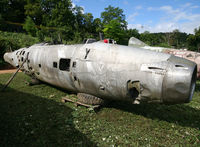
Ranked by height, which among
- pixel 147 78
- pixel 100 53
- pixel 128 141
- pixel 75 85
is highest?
pixel 100 53

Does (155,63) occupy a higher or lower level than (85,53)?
lower

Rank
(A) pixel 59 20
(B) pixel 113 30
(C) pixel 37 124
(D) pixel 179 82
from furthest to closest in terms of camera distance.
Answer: (A) pixel 59 20 → (B) pixel 113 30 → (C) pixel 37 124 → (D) pixel 179 82

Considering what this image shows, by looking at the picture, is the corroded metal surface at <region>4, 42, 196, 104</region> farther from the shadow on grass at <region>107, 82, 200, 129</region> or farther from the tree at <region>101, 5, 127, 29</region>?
the tree at <region>101, 5, 127, 29</region>

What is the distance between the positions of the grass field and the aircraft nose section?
153cm

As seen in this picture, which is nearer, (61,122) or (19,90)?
(61,122)

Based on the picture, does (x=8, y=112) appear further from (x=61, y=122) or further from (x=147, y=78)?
(x=147, y=78)

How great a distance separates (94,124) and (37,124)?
7.19ft

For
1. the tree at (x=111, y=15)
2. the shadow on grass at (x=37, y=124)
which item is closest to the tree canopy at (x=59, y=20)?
the tree at (x=111, y=15)

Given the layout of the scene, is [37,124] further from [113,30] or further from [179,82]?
[113,30]

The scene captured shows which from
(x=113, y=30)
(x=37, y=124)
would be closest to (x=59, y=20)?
(x=113, y=30)

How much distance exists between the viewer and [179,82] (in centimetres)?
379

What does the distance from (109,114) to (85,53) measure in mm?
2877

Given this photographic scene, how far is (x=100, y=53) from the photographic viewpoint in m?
5.26

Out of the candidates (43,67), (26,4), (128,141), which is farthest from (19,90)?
(26,4)
